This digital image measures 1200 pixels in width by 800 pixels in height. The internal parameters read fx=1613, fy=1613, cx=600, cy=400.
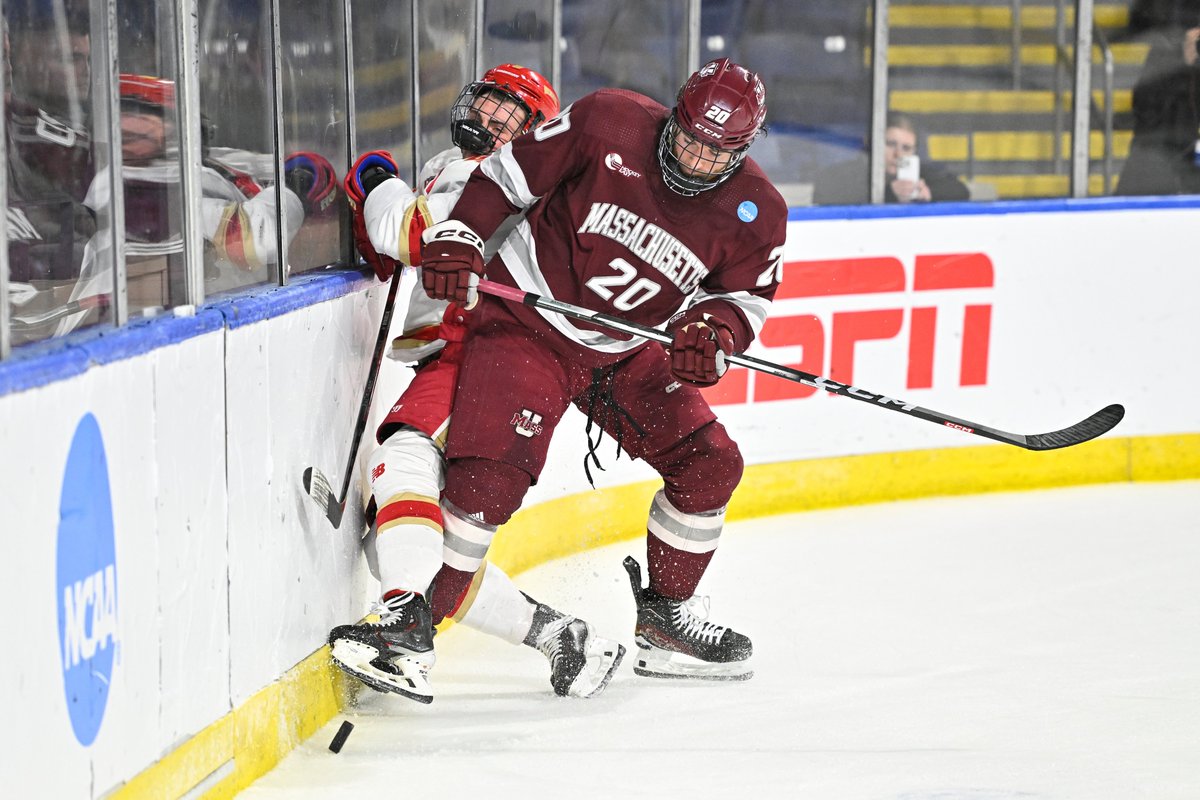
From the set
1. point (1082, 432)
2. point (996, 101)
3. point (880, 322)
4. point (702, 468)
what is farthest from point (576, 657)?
point (996, 101)

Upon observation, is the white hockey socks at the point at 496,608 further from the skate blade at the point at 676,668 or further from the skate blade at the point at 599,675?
the skate blade at the point at 676,668

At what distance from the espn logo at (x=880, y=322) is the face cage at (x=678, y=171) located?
1685 mm

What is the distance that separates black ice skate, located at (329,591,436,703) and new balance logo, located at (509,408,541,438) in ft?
1.21

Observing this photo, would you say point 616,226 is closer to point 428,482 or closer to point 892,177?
point 428,482

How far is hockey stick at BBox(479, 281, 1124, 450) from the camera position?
2.80 metres

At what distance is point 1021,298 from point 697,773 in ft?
8.80

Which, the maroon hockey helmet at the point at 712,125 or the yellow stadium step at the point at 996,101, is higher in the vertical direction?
the maroon hockey helmet at the point at 712,125

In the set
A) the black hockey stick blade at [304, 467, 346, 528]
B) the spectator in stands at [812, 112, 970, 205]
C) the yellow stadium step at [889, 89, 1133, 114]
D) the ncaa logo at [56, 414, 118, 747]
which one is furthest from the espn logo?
the ncaa logo at [56, 414, 118, 747]

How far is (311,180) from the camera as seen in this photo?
285 centimetres

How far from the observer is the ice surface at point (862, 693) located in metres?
2.55

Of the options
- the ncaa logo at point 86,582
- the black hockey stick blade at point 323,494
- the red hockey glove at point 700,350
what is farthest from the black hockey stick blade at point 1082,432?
the ncaa logo at point 86,582

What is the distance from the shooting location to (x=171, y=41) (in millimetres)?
2213

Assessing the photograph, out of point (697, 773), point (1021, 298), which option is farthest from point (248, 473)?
point (1021, 298)

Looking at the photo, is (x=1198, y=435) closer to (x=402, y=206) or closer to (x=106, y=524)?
(x=402, y=206)
